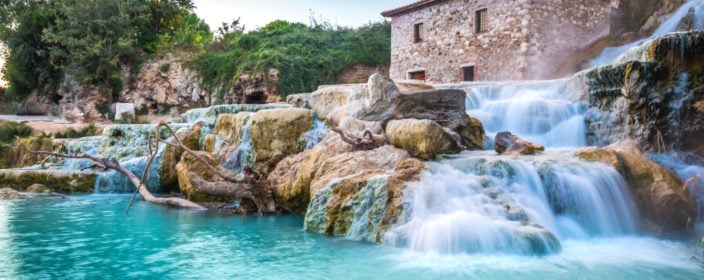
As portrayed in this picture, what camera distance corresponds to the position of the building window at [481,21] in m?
18.9

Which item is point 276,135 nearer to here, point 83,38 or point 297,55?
point 297,55

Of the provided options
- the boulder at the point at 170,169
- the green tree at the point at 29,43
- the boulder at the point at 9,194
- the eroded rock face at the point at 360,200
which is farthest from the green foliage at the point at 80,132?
the eroded rock face at the point at 360,200

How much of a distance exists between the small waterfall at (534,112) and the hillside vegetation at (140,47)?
11.3 m

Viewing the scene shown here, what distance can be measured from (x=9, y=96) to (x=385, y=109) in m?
29.6

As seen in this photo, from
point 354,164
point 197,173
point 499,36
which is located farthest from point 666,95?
point 499,36

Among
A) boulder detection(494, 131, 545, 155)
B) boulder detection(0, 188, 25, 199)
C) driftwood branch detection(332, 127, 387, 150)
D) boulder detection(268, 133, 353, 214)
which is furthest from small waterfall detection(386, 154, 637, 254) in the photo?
boulder detection(0, 188, 25, 199)

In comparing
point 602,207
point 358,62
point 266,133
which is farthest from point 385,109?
point 358,62

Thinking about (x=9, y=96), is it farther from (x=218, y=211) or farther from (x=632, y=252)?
(x=632, y=252)

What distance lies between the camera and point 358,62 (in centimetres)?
2433

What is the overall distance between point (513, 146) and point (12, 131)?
18692 mm

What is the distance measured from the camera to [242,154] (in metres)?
11.4

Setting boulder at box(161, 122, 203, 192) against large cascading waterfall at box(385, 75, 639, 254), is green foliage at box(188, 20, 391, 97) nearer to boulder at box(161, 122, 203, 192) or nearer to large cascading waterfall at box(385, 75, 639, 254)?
boulder at box(161, 122, 203, 192)

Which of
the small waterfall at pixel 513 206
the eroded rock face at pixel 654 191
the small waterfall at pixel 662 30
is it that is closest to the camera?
the small waterfall at pixel 513 206

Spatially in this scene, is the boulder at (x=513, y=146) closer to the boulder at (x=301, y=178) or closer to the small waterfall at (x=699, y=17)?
the boulder at (x=301, y=178)
